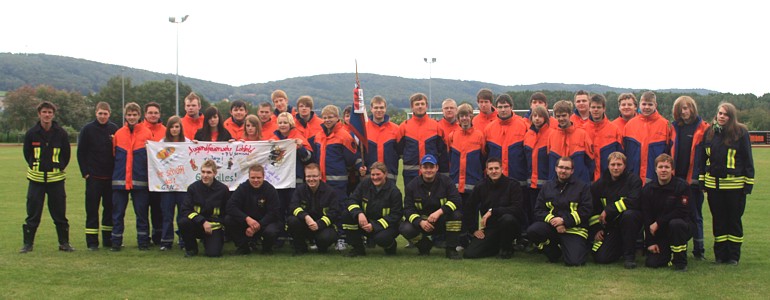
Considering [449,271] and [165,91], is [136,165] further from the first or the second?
[165,91]

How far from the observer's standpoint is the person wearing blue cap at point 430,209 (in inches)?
322

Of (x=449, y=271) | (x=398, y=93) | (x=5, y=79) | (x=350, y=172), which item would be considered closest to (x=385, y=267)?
(x=449, y=271)

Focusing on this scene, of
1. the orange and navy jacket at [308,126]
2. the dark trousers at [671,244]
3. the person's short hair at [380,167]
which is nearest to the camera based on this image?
the dark trousers at [671,244]

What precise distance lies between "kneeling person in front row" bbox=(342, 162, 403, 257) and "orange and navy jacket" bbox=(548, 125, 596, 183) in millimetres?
1919

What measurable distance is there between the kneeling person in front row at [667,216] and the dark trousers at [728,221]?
0.48 metres

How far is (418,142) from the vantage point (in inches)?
356

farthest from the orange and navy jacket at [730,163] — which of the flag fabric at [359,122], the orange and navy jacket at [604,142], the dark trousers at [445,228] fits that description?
the flag fabric at [359,122]

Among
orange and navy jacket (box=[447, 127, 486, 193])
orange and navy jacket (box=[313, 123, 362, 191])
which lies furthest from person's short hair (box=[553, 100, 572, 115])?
orange and navy jacket (box=[313, 123, 362, 191])

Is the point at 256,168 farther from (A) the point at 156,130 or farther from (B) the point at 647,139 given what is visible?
(B) the point at 647,139

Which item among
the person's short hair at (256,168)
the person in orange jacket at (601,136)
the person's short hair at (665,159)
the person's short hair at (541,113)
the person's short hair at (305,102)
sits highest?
the person's short hair at (305,102)

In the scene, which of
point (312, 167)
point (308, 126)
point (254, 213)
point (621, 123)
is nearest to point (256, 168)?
point (254, 213)

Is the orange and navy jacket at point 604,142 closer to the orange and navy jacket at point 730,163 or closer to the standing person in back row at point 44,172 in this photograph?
the orange and navy jacket at point 730,163

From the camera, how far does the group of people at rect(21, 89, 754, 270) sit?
7.65m

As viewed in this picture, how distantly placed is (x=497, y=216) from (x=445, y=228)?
63 cm
